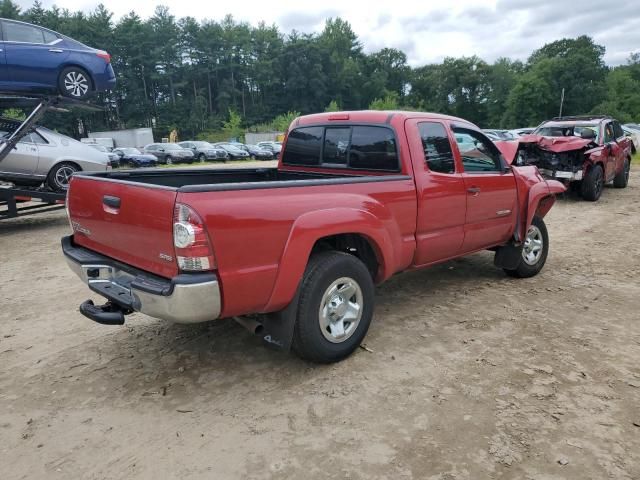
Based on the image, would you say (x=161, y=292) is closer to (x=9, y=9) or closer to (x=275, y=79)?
(x=9, y=9)

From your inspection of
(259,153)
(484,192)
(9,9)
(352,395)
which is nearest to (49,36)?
(484,192)

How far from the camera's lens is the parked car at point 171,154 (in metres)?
30.8

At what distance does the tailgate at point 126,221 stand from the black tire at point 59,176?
247 inches

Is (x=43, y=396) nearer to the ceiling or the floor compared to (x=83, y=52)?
nearer to the floor

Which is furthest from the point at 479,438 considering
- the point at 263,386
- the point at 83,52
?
the point at 83,52

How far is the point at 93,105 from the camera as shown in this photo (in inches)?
359

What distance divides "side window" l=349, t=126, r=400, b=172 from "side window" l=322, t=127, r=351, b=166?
0.24 ft

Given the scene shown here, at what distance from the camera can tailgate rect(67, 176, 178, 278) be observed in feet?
8.90

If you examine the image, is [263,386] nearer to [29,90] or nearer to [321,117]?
[321,117]

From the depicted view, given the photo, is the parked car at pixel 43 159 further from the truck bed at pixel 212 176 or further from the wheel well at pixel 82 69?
the truck bed at pixel 212 176

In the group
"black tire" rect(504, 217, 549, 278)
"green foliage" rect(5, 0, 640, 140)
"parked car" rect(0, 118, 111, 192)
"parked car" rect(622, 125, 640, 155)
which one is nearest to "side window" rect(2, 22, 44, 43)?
"parked car" rect(0, 118, 111, 192)

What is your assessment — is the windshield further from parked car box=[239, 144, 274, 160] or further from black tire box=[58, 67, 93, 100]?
parked car box=[239, 144, 274, 160]

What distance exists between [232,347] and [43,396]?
1.33 metres

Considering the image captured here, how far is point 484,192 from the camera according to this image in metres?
4.61
